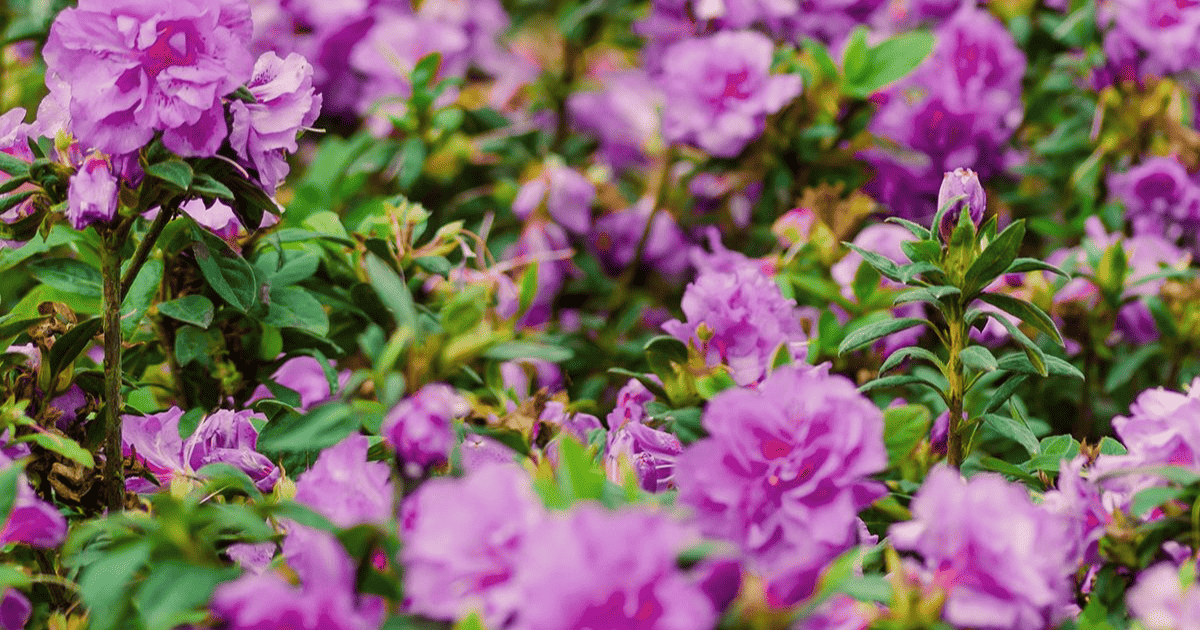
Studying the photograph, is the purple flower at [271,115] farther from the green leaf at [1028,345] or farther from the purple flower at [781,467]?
the green leaf at [1028,345]

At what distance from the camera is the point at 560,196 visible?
1.74 m

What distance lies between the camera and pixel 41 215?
38.6 inches

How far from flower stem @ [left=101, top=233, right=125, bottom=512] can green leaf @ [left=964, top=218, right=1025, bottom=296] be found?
66 centimetres

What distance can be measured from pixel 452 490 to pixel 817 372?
418 mm

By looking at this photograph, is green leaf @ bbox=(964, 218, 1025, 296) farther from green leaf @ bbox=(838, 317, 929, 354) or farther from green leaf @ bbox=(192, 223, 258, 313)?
green leaf @ bbox=(192, 223, 258, 313)

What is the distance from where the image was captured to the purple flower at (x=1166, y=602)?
75 cm

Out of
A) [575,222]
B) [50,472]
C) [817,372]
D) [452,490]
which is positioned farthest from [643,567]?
[575,222]

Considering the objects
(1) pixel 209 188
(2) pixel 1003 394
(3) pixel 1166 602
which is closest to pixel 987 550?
(3) pixel 1166 602

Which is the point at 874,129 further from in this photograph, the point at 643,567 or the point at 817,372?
the point at 643,567

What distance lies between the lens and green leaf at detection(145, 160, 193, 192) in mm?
862

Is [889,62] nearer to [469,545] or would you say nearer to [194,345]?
[194,345]

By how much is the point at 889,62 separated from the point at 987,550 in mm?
1050

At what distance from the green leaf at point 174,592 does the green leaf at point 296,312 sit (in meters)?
0.36

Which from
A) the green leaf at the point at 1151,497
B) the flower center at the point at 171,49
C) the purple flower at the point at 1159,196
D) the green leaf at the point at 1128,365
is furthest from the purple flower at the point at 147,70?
the purple flower at the point at 1159,196
